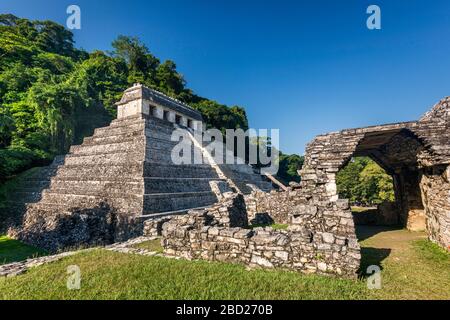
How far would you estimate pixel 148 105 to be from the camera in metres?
24.2

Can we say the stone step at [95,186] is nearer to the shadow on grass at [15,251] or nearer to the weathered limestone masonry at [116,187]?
the weathered limestone masonry at [116,187]

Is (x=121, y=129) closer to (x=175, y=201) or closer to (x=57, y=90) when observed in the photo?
(x=57, y=90)

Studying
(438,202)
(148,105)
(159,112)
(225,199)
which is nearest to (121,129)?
(148,105)

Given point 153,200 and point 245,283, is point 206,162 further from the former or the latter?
point 245,283

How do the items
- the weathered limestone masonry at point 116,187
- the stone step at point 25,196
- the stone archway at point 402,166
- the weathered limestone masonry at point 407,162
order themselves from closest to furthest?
the weathered limestone masonry at point 407,162 < the stone archway at point 402,166 < the weathered limestone masonry at point 116,187 < the stone step at point 25,196

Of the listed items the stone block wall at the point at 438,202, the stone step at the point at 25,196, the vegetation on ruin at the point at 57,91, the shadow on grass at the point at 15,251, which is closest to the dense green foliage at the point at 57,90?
the vegetation on ruin at the point at 57,91

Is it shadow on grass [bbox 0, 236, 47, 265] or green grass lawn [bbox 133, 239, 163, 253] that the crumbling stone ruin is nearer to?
shadow on grass [bbox 0, 236, 47, 265]

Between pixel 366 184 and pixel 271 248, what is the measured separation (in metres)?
25.0

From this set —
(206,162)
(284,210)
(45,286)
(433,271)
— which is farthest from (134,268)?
(206,162)

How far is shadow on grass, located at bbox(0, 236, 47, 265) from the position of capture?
9.98 metres

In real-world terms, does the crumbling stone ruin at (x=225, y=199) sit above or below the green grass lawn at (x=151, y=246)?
above

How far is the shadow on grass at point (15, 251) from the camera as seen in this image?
998cm

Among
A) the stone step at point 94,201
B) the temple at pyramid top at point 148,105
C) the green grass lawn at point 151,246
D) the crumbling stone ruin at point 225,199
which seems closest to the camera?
the crumbling stone ruin at point 225,199

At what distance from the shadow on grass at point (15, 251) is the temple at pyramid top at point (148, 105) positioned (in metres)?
15.0
